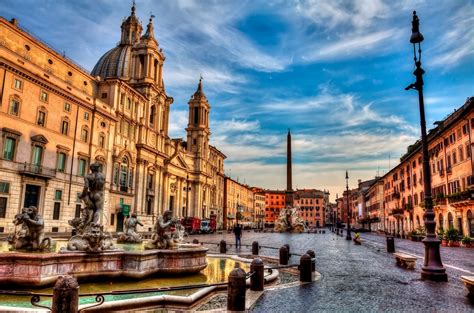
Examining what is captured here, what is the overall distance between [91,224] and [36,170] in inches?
1049

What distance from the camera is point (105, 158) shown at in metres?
42.6

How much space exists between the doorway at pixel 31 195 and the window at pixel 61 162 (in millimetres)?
3242

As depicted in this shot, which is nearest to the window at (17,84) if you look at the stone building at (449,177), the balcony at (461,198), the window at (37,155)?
the window at (37,155)

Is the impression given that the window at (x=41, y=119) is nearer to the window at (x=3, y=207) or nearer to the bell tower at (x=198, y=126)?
the window at (x=3, y=207)

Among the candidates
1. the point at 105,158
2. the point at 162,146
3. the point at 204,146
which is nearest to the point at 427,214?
the point at 105,158

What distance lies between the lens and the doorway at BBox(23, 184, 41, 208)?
103ft

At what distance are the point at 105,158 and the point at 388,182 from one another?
47.4 meters

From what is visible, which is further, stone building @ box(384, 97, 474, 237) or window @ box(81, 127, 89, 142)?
window @ box(81, 127, 89, 142)

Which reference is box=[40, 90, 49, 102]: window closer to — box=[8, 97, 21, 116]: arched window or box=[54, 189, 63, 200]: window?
box=[8, 97, 21, 116]: arched window

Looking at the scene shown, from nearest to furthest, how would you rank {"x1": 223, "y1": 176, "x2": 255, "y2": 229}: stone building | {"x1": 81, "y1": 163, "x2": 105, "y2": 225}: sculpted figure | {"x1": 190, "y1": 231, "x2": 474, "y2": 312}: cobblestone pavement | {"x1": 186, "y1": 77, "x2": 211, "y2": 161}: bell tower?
1. {"x1": 190, "y1": 231, "x2": 474, "y2": 312}: cobblestone pavement
2. {"x1": 81, "y1": 163, "x2": 105, "y2": 225}: sculpted figure
3. {"x1": 186, "y1": 77, "x2": 211, "y2": 161}: bell tower
4. {"x1": 223, "y1": 176, "x2": 255, "y2": 229}: stone building

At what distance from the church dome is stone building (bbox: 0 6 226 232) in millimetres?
186

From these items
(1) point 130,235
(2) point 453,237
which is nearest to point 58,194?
(1) point 130,235

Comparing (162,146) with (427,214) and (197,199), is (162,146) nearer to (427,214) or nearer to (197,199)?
(197,199)

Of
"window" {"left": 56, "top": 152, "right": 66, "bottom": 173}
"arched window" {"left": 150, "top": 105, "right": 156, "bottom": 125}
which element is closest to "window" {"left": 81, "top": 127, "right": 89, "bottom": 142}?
"window" {"left": 56, "top": 152, "right": 66, "bottom": 173}
